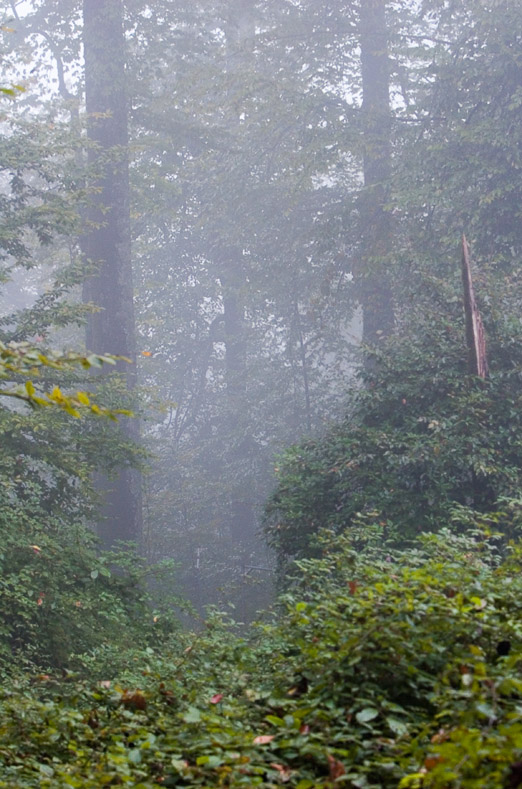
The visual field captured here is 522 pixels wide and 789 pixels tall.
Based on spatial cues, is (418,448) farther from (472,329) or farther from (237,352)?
(237,352)

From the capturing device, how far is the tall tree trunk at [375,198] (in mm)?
17656

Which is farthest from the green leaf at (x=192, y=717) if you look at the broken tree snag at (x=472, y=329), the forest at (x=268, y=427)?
the broken tree snag at (x=472, y=329)

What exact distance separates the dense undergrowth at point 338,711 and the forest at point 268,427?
18mm

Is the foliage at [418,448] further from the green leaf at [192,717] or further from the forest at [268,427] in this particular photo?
the green leaf at [192,717]

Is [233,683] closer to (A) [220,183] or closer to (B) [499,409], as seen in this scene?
(B) [499,409]

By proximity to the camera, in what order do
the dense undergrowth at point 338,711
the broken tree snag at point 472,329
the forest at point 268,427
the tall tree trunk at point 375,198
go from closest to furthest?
the dense undergrowth at point 338,711, the forest at point 268,427, the broken tree snag at point 472,329, the tall tree trunk at point 375,198

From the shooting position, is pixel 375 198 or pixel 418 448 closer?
pixel 418 448

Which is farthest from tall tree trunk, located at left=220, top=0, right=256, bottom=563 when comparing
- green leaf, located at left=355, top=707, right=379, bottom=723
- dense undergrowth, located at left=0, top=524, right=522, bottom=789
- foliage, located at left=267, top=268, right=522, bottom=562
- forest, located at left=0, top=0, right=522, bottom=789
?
green leaf, located at left=355, top=707, right=379, bottom=723

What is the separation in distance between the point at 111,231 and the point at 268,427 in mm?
8197

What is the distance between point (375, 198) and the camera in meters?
18.0

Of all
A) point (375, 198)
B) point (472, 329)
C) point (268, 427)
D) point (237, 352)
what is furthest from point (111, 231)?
point (237, 352)

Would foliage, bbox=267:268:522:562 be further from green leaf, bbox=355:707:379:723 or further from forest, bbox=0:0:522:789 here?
green leaf, bbox=355:707:379:723

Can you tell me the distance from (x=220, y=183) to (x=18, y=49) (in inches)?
241

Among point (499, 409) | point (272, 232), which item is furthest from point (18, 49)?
point (499, 409)
